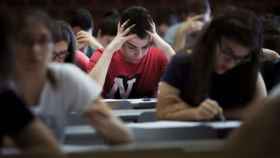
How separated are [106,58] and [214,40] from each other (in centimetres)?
143

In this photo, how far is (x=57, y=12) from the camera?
31.1 feet

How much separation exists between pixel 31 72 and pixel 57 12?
279 inches

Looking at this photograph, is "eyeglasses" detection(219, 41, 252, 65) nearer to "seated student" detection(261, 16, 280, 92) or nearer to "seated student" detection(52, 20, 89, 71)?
"seated student" detection(261, 16, 280, 92)

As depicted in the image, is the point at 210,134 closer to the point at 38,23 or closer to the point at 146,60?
the point at 38,23

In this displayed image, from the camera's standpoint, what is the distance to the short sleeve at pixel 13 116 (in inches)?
84.7

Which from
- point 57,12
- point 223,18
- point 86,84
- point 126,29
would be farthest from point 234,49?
point 57,12

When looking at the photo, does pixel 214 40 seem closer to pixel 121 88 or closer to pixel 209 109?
pixel 209 109

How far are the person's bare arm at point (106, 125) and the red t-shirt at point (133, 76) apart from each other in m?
2.06

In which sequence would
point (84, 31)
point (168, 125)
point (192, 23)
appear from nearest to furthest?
point (168, 125)
point (192, 23)
point (84, 31)

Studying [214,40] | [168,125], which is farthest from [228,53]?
[168,125]

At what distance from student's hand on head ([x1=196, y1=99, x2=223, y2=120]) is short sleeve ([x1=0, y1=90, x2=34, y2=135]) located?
1153 mm

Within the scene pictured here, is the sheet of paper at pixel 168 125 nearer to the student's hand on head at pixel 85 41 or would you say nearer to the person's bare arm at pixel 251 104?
the person's bare arm at pixel 251 104

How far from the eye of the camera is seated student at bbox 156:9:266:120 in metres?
3.14

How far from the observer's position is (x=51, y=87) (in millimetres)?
2541
